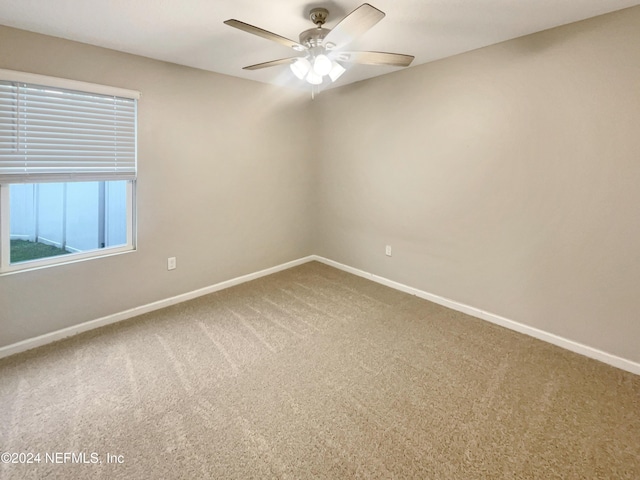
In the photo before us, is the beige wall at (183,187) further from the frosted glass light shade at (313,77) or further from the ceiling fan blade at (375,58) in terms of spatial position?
the ceiling fan blade at (375,58)

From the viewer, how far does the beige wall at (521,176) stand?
218cm

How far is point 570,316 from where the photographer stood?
246cm

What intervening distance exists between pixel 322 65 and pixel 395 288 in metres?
2.46

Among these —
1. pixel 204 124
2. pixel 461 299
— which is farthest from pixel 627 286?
pixel 204 124

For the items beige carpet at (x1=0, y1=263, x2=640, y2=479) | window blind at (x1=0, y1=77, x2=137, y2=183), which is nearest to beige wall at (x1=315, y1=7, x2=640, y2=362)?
beige carpet at (x1=0, y1=263, x2=640, y2=479)

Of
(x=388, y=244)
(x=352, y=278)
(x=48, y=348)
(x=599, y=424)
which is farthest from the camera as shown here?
(x=352, y=278)

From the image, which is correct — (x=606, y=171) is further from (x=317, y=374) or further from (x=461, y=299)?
(x=317, y=374)

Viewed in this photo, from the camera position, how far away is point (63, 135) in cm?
243

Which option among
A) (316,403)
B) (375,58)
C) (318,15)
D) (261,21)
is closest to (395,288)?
(316,403)

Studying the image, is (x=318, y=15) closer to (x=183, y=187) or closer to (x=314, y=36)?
(x=314, y=36)

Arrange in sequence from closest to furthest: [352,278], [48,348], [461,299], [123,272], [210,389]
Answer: [210,389]
[48,348]
[123,272]
[461,299]
[352,278]

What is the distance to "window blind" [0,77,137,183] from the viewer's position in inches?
88.0

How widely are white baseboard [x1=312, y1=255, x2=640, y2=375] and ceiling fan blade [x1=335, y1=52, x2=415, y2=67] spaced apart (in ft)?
7.14

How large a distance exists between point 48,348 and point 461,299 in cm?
343
